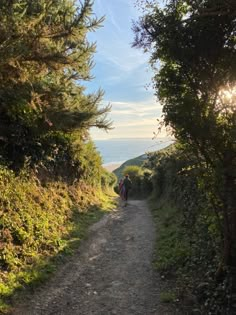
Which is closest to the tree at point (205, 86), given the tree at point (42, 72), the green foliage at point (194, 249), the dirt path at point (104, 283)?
the green foliage at point (194, 249)

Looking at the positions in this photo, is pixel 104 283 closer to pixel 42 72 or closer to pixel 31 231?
pixel 31 231

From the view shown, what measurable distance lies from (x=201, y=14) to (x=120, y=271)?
5984 mm

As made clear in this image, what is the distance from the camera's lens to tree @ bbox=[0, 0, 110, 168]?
309 inches

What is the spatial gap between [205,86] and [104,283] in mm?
4670

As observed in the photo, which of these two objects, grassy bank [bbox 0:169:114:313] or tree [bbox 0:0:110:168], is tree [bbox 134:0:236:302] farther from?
grassy bank [bbox 0:169:114:313]

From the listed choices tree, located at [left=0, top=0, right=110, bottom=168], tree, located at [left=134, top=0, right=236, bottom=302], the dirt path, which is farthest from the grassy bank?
tree, located at [left=134, top=0, right=236, bottom=302]

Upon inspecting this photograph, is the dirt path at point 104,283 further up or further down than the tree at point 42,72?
further down

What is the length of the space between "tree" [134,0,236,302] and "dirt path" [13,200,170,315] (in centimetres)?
201

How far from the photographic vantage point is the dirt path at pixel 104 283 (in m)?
6.75

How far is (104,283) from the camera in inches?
321

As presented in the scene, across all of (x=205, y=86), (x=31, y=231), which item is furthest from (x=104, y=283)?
(x=205, y=86)

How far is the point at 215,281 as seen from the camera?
21.2 feet

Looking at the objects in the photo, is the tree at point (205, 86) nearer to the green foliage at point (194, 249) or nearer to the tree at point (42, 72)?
the green foliage at point (194, 249)

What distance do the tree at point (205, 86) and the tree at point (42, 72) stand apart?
2.72 meters
